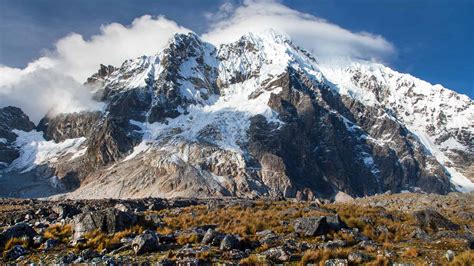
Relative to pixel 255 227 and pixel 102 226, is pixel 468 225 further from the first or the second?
pixel 102 226

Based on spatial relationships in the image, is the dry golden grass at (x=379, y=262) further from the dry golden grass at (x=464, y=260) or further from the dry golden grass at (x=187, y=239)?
the dry golden grass at (x=187, y=239)

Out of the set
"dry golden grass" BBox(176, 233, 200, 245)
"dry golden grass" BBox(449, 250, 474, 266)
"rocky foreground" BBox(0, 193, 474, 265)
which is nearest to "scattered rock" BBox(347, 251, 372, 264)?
"rocky foreground" BBox(0, 193, 474, 265)

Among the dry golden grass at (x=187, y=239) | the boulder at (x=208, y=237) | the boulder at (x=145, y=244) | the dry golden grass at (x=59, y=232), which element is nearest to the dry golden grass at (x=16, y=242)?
the dry golden grass at (x=59, y=232)

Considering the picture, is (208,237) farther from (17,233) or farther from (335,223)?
(17,233)

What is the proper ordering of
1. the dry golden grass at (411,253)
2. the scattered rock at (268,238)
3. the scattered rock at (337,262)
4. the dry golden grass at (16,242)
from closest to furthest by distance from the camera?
1. the scattered rock at (337,262)
2. the dry golden grass at (411,253)
3. the dry golden grass at (16,242)
4. the scattered rock at (268,238)

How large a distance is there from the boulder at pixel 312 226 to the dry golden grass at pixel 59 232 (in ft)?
37.0

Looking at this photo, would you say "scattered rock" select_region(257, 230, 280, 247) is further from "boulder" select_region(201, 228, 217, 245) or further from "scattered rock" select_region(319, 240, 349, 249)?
"boulder" select_region(201, 228, 217, 245)

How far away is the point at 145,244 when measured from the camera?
71.7ft

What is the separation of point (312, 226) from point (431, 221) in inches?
361

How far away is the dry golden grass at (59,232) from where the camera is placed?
79.7ft

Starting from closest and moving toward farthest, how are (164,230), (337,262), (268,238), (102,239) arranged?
(337,262) → (102,239) → (268,238) → (164,230)

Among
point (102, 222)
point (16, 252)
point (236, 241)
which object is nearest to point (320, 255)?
point (236, 241)

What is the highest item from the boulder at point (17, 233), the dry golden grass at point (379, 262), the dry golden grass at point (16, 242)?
the dry golden grass at point (379, 262)

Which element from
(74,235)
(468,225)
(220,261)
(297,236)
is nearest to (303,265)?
(220,261)
